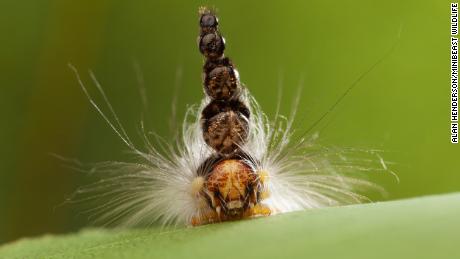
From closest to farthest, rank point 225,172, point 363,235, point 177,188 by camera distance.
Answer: point 363,235 < point 225,172 < point 177,188

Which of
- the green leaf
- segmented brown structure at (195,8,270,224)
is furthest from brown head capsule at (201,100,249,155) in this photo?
the green leaf

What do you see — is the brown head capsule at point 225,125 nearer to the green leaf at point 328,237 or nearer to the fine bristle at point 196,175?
the fine bristle at point 196,175

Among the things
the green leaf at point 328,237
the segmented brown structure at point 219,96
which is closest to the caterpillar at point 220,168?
the segmented brown structure at point 219,96

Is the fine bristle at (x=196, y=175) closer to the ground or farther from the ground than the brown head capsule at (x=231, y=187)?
farther from the ground

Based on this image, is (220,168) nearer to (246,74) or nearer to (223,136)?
(223,136)

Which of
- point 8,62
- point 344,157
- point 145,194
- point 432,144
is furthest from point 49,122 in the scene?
point 432,144

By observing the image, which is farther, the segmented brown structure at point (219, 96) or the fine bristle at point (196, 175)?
the fine bristle at point (196, 175)

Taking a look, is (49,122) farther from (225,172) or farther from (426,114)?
(426,114)
